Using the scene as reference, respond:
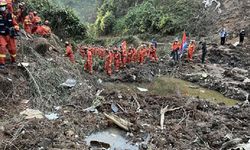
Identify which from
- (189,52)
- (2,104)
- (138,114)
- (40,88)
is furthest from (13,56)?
(189,52)

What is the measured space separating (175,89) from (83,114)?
21.6 ft

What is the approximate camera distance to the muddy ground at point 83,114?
8961 millimetres

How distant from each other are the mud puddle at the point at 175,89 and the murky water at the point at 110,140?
4.67 meters

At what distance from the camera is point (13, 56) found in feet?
37.0

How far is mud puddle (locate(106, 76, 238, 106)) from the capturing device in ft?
51.2

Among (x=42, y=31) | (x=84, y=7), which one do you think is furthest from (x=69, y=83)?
(x=84, y=7)

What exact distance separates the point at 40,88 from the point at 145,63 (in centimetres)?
1022

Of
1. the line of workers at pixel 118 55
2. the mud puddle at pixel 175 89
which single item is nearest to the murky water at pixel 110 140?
the mud puddle at pixel 175 89

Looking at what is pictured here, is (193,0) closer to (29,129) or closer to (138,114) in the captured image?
(138,114)

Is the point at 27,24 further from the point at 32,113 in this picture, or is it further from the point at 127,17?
the point at 127,17

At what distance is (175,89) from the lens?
16516mm

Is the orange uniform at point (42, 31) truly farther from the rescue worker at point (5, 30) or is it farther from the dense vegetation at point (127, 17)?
the rescue worker at point (5, 30)

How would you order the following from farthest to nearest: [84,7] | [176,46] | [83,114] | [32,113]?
[84,7] → [176,46] → [83,114] → [32,113]

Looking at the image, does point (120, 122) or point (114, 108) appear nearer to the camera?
point (120, 122)
